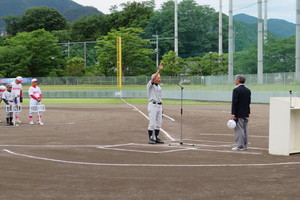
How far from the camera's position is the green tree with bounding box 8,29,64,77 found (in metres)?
89.4

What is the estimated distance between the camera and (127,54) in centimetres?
7894

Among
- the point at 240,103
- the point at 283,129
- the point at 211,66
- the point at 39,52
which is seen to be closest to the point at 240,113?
the point at 240,103

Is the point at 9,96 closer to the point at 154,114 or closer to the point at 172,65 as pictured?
the point at 154,114

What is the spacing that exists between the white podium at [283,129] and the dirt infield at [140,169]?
1.27 feet

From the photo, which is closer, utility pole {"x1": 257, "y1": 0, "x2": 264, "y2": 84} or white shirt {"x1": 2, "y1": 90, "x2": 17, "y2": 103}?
white shirt {"x1": 2, "y1": 90, "x2": 17, "y2": 103}

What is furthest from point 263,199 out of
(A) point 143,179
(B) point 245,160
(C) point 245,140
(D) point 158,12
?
(D) point 158,12

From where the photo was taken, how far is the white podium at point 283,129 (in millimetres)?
10672

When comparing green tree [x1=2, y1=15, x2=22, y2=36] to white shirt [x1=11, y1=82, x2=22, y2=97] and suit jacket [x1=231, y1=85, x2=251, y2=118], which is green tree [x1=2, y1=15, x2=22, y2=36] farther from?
suit jacket [x1=231, y1=85, x2=251, y2=118]

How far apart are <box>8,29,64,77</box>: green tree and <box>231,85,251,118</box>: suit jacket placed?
265 ft

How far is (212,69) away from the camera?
70375 millimetres

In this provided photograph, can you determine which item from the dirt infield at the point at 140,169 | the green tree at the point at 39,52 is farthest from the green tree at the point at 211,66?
the dirt infield at the point at 140,169

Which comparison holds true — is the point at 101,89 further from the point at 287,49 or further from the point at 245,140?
the point at 245,140

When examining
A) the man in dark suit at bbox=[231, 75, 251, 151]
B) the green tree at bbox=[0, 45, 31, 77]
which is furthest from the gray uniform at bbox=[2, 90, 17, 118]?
the green tree at bbox=[0, 45, 31, 77]

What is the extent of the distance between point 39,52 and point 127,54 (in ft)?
71.9
